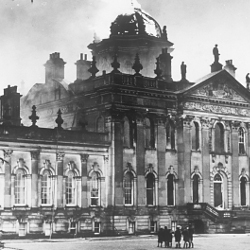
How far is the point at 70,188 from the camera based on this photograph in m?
41.4

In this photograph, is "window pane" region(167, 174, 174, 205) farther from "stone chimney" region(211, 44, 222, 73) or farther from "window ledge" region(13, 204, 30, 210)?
"window ledge" region(13, 204, 30, 210)

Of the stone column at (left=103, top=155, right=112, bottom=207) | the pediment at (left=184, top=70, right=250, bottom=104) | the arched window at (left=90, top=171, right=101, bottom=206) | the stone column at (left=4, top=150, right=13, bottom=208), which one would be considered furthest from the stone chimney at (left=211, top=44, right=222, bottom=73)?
the stone column at (left=4, top=150, right=13, bottom=208)

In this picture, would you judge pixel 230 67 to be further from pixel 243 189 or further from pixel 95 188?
pixel 95 188

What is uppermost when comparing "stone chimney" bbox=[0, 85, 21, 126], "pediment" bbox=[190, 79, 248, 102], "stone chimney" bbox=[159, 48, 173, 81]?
"stone chimney" bbox=[159, 48, 173, 81]

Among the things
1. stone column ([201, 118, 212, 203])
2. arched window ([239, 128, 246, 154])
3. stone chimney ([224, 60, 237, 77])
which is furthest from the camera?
stone chimney ([224, 60, 237, 77])

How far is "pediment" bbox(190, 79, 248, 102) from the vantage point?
1889 inches

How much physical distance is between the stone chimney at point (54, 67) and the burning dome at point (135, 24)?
4.74m

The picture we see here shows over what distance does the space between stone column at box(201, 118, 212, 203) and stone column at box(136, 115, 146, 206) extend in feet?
17.4

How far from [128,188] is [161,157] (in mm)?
3433

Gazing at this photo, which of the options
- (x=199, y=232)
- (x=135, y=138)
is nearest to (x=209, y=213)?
(x=199, y=232)

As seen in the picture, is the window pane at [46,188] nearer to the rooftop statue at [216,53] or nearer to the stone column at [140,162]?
the stone column at [140,162]

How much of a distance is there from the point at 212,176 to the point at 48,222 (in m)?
14.1

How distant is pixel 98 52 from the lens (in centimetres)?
5281

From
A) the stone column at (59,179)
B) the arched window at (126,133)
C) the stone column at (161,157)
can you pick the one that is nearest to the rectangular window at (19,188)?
the stone column at (59,179)
